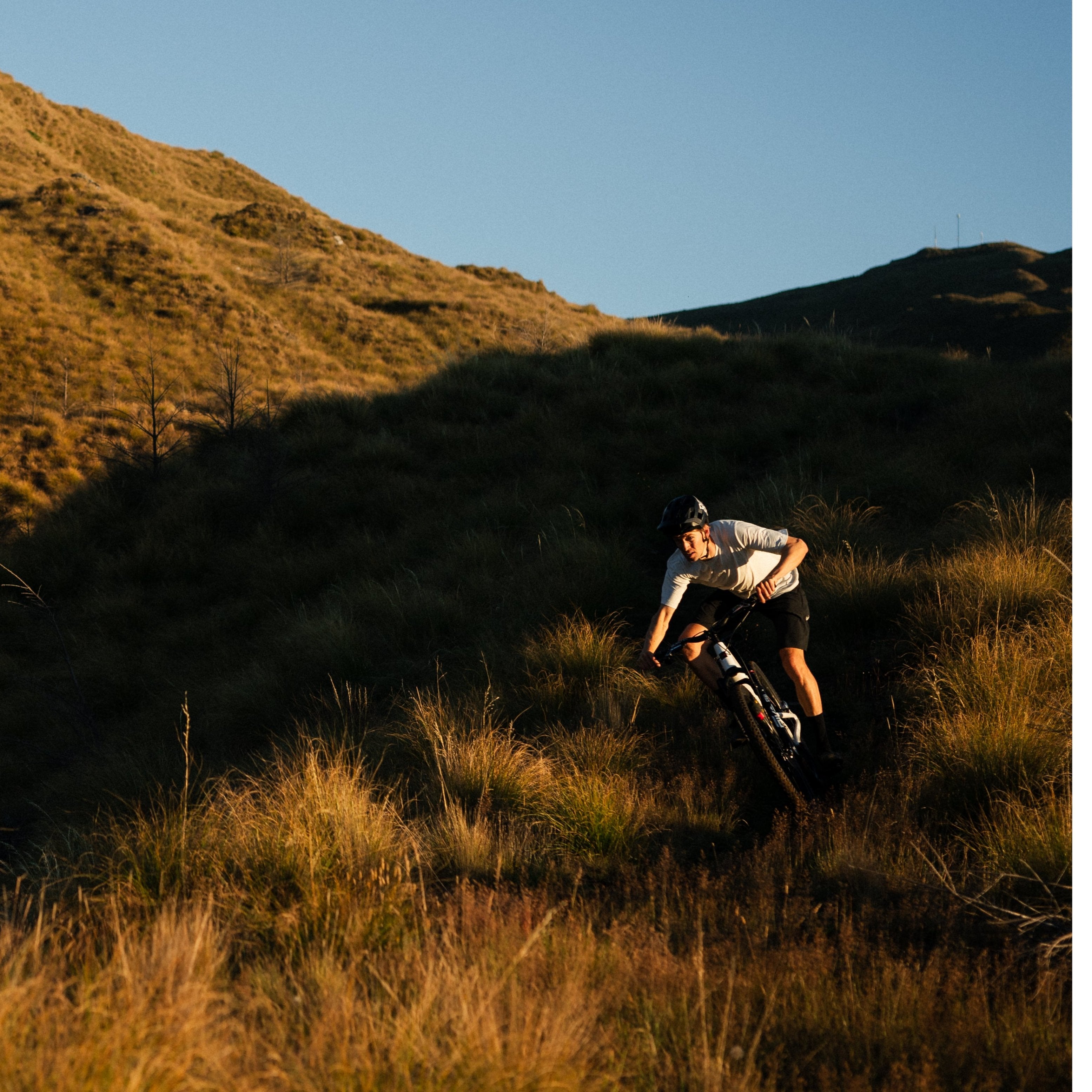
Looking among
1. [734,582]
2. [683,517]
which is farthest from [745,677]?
[683,517]

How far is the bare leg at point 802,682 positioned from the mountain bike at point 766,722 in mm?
123

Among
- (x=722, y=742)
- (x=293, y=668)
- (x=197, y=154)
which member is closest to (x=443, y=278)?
(x=197, y=154)

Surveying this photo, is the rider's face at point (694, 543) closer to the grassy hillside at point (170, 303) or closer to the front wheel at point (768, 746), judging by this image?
the front wheel at point (768, 746)

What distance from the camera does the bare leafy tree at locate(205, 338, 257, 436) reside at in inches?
642

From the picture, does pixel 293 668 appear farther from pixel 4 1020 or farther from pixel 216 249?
pixel 216 249

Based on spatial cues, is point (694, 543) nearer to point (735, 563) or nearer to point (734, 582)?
point (735, 563)

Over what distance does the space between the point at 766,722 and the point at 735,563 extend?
108 centimetres

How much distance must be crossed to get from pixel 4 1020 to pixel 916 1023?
308 centimetres

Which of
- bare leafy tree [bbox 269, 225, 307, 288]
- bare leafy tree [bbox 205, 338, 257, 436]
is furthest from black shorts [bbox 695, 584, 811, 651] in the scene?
bare leafy tree [bbox 269, 225, 307, 288]

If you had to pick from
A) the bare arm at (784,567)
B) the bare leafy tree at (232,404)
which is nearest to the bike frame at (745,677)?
the bare arm at (784,567)

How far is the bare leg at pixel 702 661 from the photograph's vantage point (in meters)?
5.29

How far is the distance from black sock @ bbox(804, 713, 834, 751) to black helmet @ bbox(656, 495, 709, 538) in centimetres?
161

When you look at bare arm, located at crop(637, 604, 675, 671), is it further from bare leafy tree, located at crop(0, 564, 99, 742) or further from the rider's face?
bare leafy tree, located at crop(0, 564, 99, 742)

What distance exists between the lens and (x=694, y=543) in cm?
514
